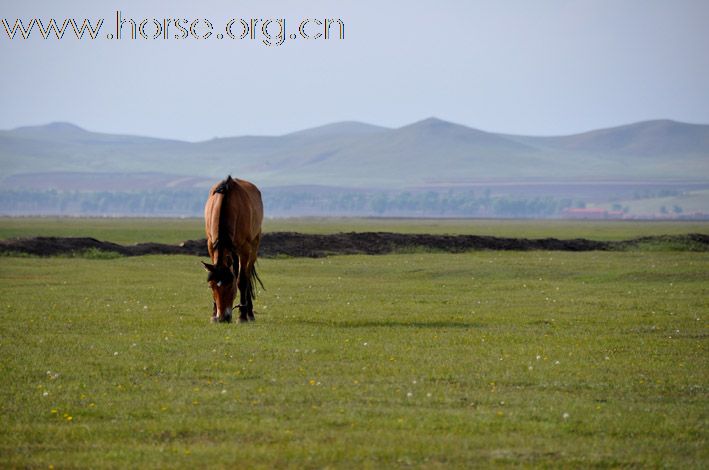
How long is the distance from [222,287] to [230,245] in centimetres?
96

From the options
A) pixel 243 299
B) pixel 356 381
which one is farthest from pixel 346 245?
pixel 356 381

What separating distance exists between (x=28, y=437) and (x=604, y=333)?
43.3ft

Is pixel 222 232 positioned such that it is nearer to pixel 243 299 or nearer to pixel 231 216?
pixel 231 216

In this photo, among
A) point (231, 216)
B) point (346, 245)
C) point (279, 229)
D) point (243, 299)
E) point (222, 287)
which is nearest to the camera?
point (222, 287)

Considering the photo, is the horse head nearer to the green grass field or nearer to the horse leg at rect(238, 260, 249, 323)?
the green grass field

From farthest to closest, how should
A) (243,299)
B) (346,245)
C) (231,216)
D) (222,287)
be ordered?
(346,245) < (243,299) < (231,216) < (222,287)

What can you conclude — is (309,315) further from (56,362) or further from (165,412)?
(165,412)

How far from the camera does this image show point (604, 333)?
2364 cm

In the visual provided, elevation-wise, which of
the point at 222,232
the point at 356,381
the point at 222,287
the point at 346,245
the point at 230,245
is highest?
the point at 222,232

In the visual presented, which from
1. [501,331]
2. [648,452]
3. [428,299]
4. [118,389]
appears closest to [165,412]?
[118,389]

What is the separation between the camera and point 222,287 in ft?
81.1

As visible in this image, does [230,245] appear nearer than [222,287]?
No

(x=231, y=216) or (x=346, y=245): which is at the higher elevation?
(x=231, y=216)

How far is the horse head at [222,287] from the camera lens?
2452cm
